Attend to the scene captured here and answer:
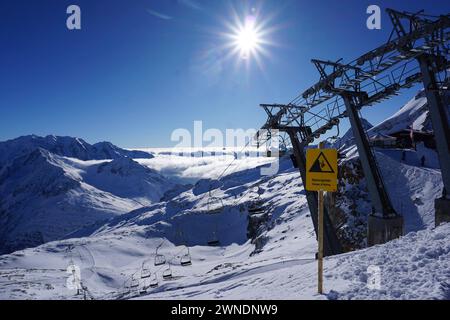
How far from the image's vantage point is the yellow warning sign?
8.02m

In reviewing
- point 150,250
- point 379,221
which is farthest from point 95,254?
point 379,221

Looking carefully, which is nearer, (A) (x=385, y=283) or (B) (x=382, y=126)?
(A) (x=385, y=283)

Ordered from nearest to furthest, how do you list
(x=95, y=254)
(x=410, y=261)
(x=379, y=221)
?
1. (x=410, y=261)
2. (x=379, y=221)
3. (x=95, y=254)

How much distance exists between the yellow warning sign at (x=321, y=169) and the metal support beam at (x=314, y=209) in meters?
12.4

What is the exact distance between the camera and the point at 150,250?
126 metres

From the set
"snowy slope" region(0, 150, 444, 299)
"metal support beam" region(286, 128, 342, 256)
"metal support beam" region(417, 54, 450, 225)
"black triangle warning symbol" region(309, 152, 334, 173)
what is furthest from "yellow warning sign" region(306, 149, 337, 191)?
"metal support beam" region(286, 128, 342, 256)

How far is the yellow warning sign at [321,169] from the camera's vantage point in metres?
8.02

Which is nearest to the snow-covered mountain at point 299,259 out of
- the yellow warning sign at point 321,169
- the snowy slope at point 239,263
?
the snowy slope at point 239,263

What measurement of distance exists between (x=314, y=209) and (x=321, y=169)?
15.2 metres

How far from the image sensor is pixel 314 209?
22484 mm
